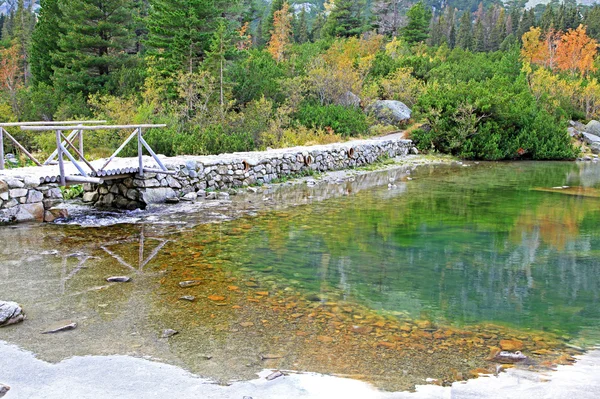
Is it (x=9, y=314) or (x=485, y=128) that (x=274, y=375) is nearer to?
(x=9, y=314)

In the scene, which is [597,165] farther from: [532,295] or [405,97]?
[532,295]

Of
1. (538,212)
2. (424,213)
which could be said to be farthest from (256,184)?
(538,212)

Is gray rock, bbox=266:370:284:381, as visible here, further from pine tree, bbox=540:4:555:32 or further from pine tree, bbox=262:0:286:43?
pine tree, bbox=540:4:555:32

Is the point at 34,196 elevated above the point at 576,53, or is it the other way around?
the point at 576,53

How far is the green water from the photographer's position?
641 centimetres

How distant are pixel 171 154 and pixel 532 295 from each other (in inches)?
462

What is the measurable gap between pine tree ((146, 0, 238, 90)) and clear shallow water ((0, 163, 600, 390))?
1241cm

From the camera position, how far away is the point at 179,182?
42.1ft

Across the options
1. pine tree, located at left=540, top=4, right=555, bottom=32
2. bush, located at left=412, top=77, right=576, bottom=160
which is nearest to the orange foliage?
pine tree, located at left=540, top=4, right=555, bottom=32

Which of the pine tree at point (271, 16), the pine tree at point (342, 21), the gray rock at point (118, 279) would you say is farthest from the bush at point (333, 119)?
the pine tree at point (271, 16)

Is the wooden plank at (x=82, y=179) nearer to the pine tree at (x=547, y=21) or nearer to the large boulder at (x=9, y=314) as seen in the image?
the large boulder at (x=9, y=314)

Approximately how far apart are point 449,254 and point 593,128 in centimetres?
2592

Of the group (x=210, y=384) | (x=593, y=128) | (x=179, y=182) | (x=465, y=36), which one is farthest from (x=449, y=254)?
(x=465, y=36)

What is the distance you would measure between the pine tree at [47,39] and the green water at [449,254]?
20.6 m
